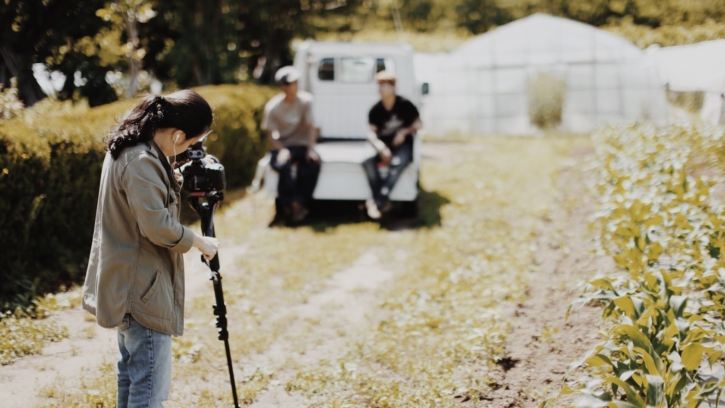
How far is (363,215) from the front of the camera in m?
8.37

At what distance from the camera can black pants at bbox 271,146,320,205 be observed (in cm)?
770

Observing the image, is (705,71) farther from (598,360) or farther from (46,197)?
(46,197)

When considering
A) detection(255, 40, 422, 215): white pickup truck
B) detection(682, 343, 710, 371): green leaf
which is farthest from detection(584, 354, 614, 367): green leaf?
detection(255, 40, 422, 215): white pickup truck

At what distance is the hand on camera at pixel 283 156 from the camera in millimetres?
7648

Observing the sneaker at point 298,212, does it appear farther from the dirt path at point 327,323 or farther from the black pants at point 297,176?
the dirt path at point 327,323

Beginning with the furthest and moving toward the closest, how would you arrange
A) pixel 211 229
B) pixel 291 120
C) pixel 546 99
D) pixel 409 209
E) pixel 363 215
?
pixel 546 99 → pixel 363 215 → pixel 409 209 → pixel 291 120 → pixel 211 229

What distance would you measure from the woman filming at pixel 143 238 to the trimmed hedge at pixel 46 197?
180 centimetres

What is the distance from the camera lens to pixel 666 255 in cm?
500

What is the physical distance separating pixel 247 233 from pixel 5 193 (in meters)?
2.83

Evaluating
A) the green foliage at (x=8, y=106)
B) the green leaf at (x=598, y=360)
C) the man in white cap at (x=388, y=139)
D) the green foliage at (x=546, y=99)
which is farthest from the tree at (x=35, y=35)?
the green foliage at (x=546, y=99)

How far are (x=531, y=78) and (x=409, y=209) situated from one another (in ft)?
32.2

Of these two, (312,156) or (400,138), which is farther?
(400,138)

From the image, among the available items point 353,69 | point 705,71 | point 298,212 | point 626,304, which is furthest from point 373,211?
point 626,304

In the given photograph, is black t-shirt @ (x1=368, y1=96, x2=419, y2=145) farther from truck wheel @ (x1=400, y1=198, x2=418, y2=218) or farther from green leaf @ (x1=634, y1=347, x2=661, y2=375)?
green leaf @ (x1=634, y1=347, x2=661, y2=375)
